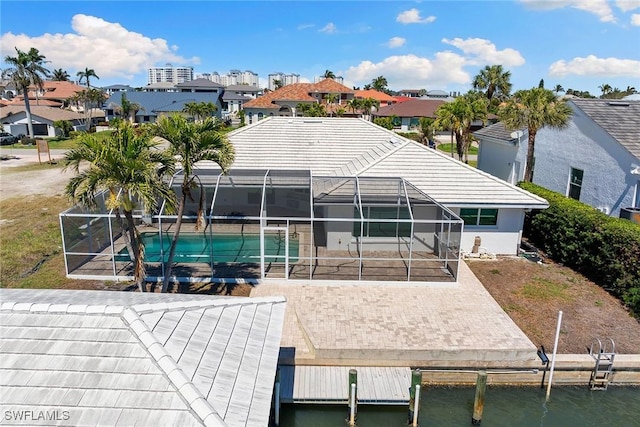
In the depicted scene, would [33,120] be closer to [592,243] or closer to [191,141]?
[191,141]

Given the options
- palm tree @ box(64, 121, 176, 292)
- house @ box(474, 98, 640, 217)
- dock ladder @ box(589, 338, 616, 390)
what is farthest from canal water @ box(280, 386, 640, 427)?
house @ box(474, 98, 640, 217)

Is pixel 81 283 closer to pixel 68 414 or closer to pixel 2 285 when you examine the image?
pixel 2 285

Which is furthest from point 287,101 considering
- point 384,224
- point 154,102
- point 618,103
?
point 384,224

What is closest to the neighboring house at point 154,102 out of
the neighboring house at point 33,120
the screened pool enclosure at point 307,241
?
the neighboring house at point 33,120

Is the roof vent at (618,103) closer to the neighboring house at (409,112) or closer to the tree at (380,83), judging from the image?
the neighboring house at (409,112)

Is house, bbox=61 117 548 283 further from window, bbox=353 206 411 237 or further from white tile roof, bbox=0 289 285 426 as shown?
white tile roof, bbox=0 289 285 426
